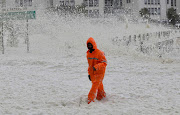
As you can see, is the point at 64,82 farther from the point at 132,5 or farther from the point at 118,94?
the point at 132,5

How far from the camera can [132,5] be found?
2554 inches

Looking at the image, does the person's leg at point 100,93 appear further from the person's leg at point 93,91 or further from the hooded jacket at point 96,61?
the hooded jacket at point 96,61

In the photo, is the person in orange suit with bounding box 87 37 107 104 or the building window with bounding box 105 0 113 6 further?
the building window with bounding box 105 0 113 6

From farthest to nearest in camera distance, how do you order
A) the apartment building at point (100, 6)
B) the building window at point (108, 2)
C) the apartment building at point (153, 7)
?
1. the apartment building at point (153, 7)
2. the building window at point (108, 2)
3. the apartment building at point (100, 6)

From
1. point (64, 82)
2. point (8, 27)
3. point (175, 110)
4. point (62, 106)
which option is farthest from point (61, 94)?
point (8, 27)

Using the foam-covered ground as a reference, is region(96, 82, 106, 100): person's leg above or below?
above

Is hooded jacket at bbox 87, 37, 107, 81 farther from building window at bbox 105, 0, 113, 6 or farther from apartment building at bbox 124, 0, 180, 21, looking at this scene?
apartment building at bbox 124, 0, 180, 21

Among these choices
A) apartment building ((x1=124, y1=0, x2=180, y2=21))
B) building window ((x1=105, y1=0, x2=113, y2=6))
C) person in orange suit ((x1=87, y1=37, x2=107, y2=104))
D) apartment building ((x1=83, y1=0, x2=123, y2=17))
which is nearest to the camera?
person in orange suit ((x1=87, y1=37, x2=107, y2=104))

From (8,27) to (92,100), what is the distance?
14121 mm

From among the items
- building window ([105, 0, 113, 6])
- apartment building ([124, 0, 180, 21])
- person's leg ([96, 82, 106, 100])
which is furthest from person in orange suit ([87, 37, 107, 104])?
apartment building ([124, 0, 180, 21])

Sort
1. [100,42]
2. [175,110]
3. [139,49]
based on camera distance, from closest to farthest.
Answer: [175,110] → [139,49] → [100,42]

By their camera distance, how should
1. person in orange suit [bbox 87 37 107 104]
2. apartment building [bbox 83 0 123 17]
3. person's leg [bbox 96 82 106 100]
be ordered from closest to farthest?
person in orange suit [bbox 87 37 107 104] → person's leg [bbox 96 82 106 100] → apartment building [bbox 83 0 123 17]

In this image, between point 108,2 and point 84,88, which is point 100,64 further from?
point 108,2

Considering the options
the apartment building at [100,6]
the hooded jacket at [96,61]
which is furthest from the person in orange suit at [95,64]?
the apartment building at [100,6]
